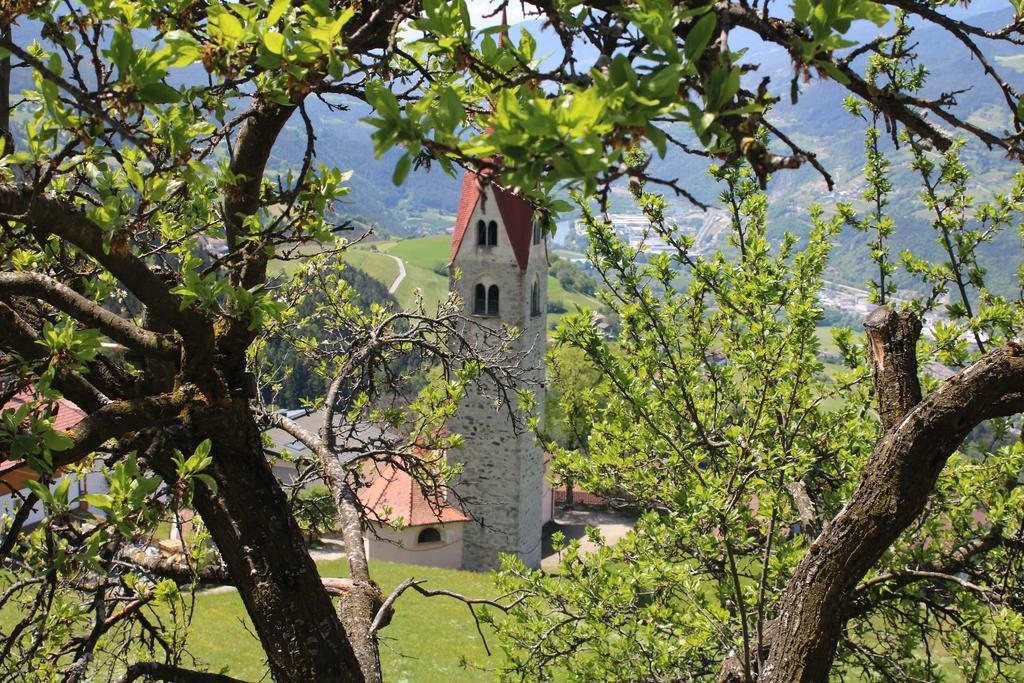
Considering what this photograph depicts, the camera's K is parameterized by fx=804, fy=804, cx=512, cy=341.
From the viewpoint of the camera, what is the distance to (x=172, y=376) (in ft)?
9.32

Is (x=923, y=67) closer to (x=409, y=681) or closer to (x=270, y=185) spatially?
(x=270, y=185)

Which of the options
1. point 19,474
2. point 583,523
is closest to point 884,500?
point 19,474

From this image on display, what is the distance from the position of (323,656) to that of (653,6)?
7.71ft

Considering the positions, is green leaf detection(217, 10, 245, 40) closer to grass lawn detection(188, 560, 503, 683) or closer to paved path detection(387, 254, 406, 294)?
grass lawn detection(188, 560, 503, 683)

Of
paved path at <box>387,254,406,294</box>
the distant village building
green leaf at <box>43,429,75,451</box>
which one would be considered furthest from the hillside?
green leaf at <box>43,429,75,451</box>

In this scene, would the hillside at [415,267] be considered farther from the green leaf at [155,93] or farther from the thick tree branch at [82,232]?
the green leaf at [155,93]

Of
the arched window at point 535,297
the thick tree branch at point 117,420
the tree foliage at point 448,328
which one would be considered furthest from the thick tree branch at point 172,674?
the arched window at point 535,297

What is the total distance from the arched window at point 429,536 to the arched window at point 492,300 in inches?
306

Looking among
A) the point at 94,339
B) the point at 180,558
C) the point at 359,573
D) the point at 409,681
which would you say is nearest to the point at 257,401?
the point at 180,558

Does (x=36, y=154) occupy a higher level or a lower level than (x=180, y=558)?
higher

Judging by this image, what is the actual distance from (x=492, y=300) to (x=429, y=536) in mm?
8487

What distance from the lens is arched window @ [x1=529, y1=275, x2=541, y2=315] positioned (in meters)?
28.7

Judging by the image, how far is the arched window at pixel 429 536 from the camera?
2773 centimetres

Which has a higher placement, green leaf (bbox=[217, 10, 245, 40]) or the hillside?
the hillside
